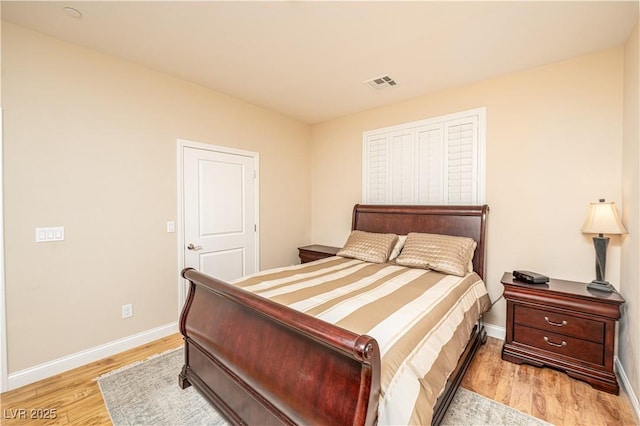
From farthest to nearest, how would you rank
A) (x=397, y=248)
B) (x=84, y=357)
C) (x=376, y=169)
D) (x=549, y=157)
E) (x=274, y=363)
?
(x=376, y=169)
(x=397, y=248)
(x=549, y=157)
(x=84, y=357)
(x=274, y=363)

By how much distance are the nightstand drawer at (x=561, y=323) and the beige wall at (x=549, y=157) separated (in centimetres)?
53

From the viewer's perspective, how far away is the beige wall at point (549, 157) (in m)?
2.39

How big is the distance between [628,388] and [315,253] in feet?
9.97

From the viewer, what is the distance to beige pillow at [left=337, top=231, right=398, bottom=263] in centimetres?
308

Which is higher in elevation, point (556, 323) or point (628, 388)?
point (556, 323)

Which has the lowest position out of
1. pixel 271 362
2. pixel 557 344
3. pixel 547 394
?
pixel 547 394

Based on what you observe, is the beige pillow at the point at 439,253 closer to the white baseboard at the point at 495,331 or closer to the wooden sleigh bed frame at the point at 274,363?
the wooden sleigh bed frame at the point at 274,363

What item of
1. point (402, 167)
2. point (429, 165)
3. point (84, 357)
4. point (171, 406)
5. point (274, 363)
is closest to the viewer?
point (274, 363)

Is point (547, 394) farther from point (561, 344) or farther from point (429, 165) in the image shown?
point (429, 165)

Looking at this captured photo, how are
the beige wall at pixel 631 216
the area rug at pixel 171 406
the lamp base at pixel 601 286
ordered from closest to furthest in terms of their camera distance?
1. the area rug at pixel 171 406
2. the beige wall at pixel 631 216
3. the lamp base at pixel 601 286

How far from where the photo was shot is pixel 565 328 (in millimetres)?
2207

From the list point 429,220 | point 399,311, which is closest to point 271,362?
point 399,311

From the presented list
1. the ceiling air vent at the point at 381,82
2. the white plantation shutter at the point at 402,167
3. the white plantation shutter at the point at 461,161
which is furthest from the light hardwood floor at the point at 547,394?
the ceiling air vent at the point at 381,82

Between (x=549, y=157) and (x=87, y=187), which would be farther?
(x=549, y=157)
